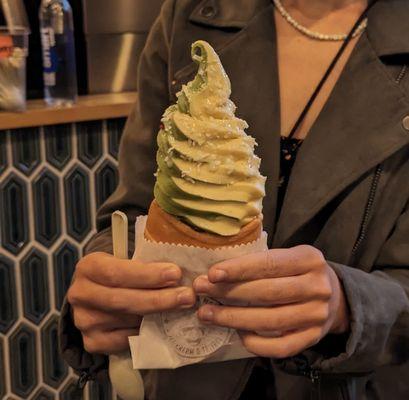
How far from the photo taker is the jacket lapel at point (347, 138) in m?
1.04

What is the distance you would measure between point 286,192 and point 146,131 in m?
0.28

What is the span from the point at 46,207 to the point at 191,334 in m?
1.28

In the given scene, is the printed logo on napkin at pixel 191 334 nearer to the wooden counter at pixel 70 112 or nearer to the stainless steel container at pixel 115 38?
the wooden counter at pixel 70 112

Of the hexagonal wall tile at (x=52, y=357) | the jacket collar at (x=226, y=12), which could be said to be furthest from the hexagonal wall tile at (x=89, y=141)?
the jacket collar at (x=226, y=12)

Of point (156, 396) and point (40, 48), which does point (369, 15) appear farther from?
point (40, 48)

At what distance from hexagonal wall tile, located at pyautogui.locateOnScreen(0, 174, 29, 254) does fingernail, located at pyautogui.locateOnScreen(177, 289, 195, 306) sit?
4.15 feet

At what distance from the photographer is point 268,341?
86cm

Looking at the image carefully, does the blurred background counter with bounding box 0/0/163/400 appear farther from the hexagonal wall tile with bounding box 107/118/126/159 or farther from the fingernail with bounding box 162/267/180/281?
the fingernail with bounding box 162/267/180/281

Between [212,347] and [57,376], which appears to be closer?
[212,347]

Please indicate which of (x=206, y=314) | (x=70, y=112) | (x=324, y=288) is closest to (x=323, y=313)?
(x=324, y=288)

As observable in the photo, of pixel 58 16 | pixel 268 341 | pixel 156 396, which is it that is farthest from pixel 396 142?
pixel 58 16

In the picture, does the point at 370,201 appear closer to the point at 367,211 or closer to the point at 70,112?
the point at 367,211

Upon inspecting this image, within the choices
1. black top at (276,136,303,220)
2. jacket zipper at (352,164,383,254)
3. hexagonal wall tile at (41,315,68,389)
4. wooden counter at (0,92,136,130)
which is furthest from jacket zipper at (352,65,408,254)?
hexagonal wall tile at (41,315,68,389)

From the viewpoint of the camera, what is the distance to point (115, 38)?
2209 mm
